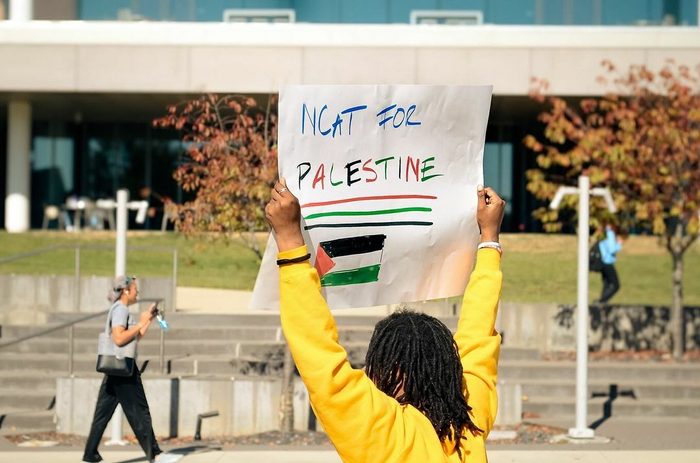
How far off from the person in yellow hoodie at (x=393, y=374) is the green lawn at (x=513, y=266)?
16.9 m

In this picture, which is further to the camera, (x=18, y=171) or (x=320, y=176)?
(x=18, y=171)

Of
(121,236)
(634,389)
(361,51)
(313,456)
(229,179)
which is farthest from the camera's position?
(361,51)

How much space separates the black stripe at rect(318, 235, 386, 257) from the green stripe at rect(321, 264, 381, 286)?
64 millimetres

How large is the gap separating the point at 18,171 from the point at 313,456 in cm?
2415

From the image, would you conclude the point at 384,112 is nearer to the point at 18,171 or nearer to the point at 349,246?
the point at 349,246

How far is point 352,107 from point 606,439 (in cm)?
916

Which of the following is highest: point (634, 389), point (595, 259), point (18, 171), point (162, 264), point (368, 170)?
point (18, 171)

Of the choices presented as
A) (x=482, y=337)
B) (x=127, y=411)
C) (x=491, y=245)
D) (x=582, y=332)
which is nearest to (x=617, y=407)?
(x=582, y=332)

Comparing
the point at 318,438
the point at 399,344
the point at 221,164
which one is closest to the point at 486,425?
the point at 399,344

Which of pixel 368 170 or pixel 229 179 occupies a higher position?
pixel 229 179

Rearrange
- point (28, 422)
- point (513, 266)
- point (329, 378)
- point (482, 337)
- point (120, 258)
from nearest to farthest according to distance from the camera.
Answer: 1. point (329, 378)
2. point (482, 337)
3. point (120, 258)
4. point (28, 422)
5. point (513, 266)

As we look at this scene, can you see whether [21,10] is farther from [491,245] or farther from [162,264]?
[491,245]

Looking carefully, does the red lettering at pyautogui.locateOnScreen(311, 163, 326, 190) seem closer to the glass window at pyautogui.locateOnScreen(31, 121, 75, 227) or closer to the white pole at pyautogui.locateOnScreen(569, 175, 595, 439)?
the white pole at pyautogui.locateOnScreen(569, 175, 595, 439)

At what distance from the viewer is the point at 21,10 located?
30.2 metres
